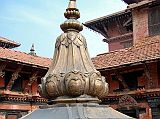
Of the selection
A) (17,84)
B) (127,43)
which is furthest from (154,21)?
(17,84)

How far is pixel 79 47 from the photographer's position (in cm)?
215

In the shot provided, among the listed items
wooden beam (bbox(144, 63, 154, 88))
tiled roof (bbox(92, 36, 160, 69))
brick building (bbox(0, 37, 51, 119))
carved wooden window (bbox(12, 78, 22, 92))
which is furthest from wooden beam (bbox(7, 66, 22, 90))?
wooden beam (bbox(144, 63, 154, 88))

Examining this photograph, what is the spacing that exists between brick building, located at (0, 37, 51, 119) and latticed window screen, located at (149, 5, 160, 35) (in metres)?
5.91

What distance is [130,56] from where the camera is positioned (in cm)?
1277

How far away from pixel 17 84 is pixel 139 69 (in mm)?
5389

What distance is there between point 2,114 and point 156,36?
323 inches

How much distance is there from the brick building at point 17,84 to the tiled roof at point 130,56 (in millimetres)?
2767

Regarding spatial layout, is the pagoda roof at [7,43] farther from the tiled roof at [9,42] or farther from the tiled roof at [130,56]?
the tiled roof at [130,56]

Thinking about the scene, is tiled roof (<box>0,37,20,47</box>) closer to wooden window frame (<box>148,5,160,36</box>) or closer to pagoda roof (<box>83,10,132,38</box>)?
pagoda roof (<box>83,10,132,38</box>)

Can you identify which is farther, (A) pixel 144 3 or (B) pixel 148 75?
(A) pixel 144 3

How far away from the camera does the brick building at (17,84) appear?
Answer: 12.2m

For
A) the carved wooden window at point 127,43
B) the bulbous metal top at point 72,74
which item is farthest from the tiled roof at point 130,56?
the bulbous metal top at point 72,74

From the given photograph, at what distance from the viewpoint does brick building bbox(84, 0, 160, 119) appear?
463 inches

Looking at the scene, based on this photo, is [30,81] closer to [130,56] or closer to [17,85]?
[17,85]
